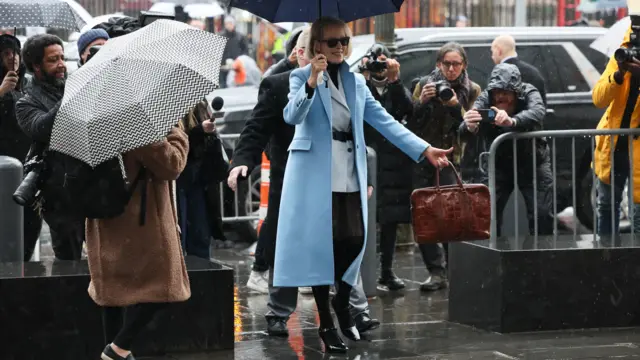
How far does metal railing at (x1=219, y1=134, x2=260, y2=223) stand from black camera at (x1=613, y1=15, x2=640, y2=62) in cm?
519

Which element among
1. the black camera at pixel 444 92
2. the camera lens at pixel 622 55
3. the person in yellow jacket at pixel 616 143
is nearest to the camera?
the camera lens at pixel 622 55

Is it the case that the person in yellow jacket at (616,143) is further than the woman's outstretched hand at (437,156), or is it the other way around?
the person in yellow jacket at (616,143)

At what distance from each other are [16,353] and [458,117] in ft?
13.8

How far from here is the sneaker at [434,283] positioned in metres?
10.5

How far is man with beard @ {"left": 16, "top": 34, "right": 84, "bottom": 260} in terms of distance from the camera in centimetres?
763

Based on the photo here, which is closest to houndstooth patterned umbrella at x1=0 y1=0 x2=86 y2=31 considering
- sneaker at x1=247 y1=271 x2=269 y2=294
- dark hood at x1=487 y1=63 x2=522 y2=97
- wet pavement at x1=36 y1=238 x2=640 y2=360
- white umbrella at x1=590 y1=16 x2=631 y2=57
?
sneaker at x1=247 y1=271 x2=269 y2=294

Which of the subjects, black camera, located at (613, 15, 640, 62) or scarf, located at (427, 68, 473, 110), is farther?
scarf, located at (427, 68, 473, 110)

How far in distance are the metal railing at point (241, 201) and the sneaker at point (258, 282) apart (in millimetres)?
3006

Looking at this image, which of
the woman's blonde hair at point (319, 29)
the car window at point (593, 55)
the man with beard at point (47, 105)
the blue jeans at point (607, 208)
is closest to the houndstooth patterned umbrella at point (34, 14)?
the man with beard at point (47, 105)

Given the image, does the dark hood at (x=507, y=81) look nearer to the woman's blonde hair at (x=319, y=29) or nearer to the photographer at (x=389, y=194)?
the photographer at (x=389, y=194)

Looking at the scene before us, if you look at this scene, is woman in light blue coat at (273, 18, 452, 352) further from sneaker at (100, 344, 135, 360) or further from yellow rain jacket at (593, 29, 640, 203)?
yellow rain jacket at (593, 29, 640, 203)

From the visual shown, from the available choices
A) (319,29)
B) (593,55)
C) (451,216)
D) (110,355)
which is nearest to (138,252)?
(110,355)

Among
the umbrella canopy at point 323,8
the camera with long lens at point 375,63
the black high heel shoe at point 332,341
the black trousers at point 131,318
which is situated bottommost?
the black high heel shoe at point 332,341

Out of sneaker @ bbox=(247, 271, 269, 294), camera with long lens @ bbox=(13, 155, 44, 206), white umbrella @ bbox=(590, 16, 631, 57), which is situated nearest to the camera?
camera with long lens @ bbox=(13, 155, 44, 206)
